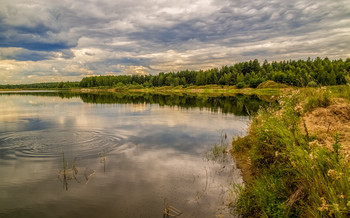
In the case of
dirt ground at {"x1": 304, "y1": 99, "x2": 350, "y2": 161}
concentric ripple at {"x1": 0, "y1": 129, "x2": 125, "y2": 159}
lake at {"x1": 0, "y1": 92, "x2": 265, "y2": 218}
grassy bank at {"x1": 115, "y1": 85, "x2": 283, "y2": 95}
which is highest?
grassy bank at {"x1": 115, "y1": 85, "x2": 283, "y2": 95}

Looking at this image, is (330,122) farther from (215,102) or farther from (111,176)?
(215,102)

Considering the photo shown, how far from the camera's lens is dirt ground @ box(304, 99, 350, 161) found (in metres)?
8.34

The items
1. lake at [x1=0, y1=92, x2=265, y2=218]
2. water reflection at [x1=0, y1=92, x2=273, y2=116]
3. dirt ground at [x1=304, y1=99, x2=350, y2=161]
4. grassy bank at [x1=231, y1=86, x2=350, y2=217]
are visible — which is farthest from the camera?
water reflection at [x1=0, y1=92, x2=273, y2=116]

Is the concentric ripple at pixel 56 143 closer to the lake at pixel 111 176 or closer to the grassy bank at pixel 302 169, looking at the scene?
the lake at pixel 111 176

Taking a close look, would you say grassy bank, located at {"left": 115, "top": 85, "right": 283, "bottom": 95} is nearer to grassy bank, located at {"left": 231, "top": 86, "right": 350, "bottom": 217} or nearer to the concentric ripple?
the concentric ripple

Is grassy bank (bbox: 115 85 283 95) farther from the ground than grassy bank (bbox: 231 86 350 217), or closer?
farther from the ground

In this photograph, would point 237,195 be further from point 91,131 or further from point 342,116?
point 91,131

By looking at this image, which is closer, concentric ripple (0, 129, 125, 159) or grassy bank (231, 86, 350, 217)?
grassy bank (231, 86, 350, 217)

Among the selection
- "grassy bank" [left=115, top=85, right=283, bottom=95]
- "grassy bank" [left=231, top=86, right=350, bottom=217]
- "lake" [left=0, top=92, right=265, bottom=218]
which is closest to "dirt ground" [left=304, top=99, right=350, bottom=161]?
"grassy bank" [left=231, top=86, right=350, bottom=217]

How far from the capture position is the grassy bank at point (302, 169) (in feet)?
16.2

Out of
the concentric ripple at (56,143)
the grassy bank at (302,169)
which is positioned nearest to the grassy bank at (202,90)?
the concentric ripple at (56,143)

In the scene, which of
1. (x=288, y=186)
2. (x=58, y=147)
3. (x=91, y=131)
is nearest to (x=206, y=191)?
(x=288, y=186)

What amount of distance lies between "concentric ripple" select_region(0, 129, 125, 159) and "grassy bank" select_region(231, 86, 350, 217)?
403 inches

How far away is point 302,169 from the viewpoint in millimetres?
6457
